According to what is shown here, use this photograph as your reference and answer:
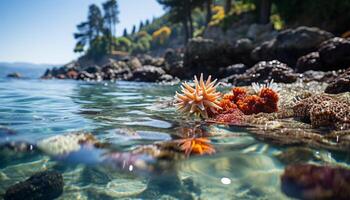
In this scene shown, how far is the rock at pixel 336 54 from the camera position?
50.3 ft

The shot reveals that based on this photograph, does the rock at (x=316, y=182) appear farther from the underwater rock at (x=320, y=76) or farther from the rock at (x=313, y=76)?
the rock at (x=313, y=76)

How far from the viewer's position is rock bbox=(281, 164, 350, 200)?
2.70m

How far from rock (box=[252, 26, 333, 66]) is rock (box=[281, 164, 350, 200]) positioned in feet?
59.6

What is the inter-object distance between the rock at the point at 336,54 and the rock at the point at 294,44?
3289mm

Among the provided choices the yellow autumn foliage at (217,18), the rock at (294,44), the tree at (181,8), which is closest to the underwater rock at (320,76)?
the rock at (294,44)

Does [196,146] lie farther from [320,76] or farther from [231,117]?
[320,76]

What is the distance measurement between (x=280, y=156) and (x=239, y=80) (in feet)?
39.0

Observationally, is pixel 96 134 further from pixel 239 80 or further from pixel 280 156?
pixel 239 80

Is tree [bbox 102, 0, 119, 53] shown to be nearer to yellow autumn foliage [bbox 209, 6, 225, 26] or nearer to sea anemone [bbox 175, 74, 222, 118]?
yellow autumn foliage [bbox 209, 6, 225, 26]

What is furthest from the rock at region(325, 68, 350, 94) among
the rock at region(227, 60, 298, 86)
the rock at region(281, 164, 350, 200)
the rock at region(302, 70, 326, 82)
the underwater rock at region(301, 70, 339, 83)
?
the rock at region(302, 70, 326, 82)

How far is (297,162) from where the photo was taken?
3119 mm

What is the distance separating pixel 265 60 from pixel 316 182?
738 inches

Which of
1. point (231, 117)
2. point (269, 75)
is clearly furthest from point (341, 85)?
point (269, 75)

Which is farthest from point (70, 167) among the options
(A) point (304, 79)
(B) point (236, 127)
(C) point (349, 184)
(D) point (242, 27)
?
(D) point (242, 27)
